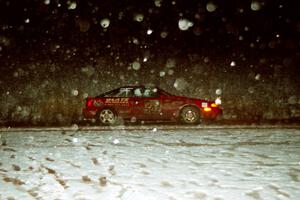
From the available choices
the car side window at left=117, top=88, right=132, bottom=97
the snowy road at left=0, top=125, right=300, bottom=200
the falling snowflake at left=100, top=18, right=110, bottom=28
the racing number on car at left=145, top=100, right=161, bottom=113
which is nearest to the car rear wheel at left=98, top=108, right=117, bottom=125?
the car side window at left=117, top=88, right=132, bottom=97

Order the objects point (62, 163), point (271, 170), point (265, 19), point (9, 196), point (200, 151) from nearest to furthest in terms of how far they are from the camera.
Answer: point (9, 196) < point (271, 170) < point (62, 163) < point (200, 151) < point (265, 19)

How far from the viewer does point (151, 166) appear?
638 centimetres

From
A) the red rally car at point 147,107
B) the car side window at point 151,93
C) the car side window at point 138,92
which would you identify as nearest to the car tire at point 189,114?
the red rally car at point 147,107

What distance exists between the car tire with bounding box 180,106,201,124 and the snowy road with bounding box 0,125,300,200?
320cm

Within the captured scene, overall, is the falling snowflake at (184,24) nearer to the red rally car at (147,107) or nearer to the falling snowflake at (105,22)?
the falling snowflake at (105,22)

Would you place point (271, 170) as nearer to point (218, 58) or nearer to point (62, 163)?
point (62, 163)

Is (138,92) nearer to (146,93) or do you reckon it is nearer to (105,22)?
(146,93)

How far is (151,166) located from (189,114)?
750 centimetres

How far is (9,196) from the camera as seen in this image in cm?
466

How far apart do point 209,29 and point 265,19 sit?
284 centimetres

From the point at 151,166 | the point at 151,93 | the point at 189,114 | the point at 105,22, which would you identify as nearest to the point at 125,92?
the point at 151,93

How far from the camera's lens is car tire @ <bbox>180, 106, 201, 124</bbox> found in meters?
13.7

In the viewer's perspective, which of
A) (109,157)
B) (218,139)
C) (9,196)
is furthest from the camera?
(218,139)

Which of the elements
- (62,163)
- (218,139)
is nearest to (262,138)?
(218,139)
